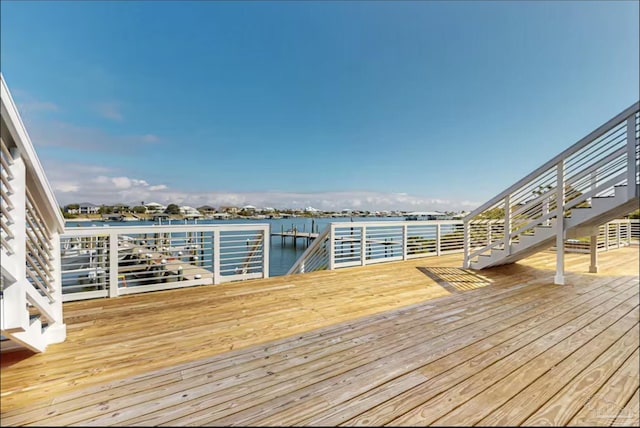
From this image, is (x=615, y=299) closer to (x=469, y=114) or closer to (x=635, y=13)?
(x=635, y=13)

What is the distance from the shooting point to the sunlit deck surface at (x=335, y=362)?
4.19 feet

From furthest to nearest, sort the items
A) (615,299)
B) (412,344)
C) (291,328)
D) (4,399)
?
1. (615,299)
2. (291,328)
3. (412,344)
4. (4,399)

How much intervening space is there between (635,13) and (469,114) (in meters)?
4.43

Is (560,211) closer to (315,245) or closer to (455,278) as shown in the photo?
(455,278)

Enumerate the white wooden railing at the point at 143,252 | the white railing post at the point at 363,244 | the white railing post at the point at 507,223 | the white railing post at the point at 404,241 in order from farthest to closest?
the white railing post at the point at 404,241 < the white railing post at the point at 363,244 < the white railing post at the point at 507,223 < the white wooden railing at the point at 143,252

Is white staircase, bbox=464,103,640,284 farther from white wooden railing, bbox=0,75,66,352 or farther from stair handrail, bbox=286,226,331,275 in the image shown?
white wooden railing, bbox=0,75,66,352

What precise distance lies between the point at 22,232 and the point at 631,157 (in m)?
5.94

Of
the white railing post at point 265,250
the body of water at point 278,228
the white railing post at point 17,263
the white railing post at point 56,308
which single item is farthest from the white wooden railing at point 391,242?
the white railing post at point 17,263

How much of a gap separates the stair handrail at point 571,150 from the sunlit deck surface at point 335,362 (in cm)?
177

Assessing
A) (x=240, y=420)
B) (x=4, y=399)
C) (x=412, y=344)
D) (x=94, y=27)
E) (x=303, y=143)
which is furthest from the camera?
(x=303, y=143)

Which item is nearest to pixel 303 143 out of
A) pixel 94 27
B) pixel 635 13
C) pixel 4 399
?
pixel 94 27

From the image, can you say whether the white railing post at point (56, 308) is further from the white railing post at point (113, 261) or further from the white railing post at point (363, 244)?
the white railing post at point (363, 244)

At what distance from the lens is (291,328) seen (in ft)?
7.74

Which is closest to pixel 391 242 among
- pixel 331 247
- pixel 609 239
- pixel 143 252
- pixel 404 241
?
pixel 404 241
